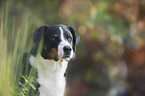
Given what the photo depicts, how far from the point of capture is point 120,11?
5832 millimetres

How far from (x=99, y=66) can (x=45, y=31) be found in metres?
4.38

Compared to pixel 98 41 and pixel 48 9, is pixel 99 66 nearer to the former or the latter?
pixel 98 41

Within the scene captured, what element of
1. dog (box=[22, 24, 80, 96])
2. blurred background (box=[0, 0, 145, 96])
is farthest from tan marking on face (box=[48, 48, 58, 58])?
blurred background (box=[0, 0, 145, 96])

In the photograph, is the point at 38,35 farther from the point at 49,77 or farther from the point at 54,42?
the point at 49,77

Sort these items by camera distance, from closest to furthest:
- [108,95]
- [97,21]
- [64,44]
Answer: [64,44], [97,21], [108,95]

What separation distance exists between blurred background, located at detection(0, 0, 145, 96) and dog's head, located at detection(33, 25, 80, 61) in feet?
10.1

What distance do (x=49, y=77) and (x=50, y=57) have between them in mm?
210

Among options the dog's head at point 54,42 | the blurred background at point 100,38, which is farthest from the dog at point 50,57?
the blurred background at point 100,38

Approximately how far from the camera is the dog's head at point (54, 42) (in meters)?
2.27

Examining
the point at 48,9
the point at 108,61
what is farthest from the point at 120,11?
the point at 48,9

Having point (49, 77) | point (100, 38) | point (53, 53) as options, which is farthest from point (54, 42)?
point (100, 38)

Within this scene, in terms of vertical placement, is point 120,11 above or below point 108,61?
above

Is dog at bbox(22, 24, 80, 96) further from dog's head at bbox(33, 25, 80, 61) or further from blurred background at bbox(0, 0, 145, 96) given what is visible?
blurred background at bbox(0, 0, 145, 96)

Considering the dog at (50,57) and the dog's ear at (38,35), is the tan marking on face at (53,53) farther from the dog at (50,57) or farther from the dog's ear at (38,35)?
the dog's ear at (38,35)
